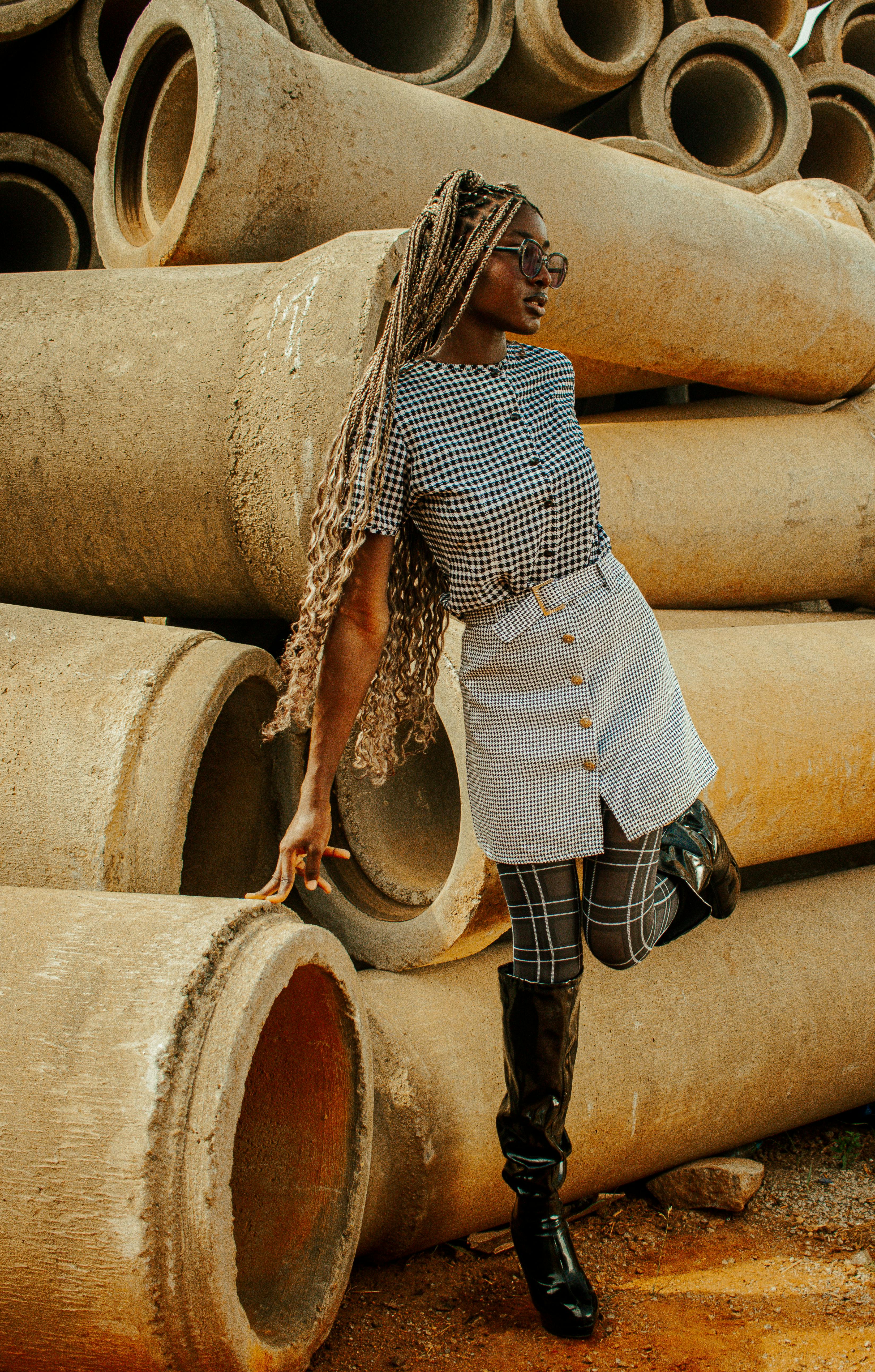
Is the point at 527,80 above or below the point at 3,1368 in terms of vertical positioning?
above

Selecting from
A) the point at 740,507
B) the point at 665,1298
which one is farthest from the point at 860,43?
the point at 665,1298

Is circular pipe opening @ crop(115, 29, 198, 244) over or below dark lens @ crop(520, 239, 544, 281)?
over

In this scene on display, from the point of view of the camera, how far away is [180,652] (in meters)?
2.09

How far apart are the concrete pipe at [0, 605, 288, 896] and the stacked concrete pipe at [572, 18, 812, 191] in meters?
2.88

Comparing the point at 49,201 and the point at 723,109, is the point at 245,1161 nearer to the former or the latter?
the point at 49,201

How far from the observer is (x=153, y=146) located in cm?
304

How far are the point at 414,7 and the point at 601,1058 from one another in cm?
371

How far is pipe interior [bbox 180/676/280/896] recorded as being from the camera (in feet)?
8.61

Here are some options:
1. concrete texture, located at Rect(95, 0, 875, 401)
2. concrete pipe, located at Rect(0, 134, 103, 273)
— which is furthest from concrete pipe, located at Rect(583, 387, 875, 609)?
concrete pipe, located at Rect(0, 134, 103, 273)

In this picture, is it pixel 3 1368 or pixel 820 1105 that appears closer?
pixel 3 1368

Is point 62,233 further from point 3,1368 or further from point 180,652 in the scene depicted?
point 3,1368

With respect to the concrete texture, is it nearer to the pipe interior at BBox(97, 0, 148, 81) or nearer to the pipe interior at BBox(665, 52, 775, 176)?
the pipe interior at BBox(97, 0, 148, 81)

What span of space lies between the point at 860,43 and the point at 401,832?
15.5 feet

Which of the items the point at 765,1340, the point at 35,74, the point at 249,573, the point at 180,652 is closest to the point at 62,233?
the point at 35,74
